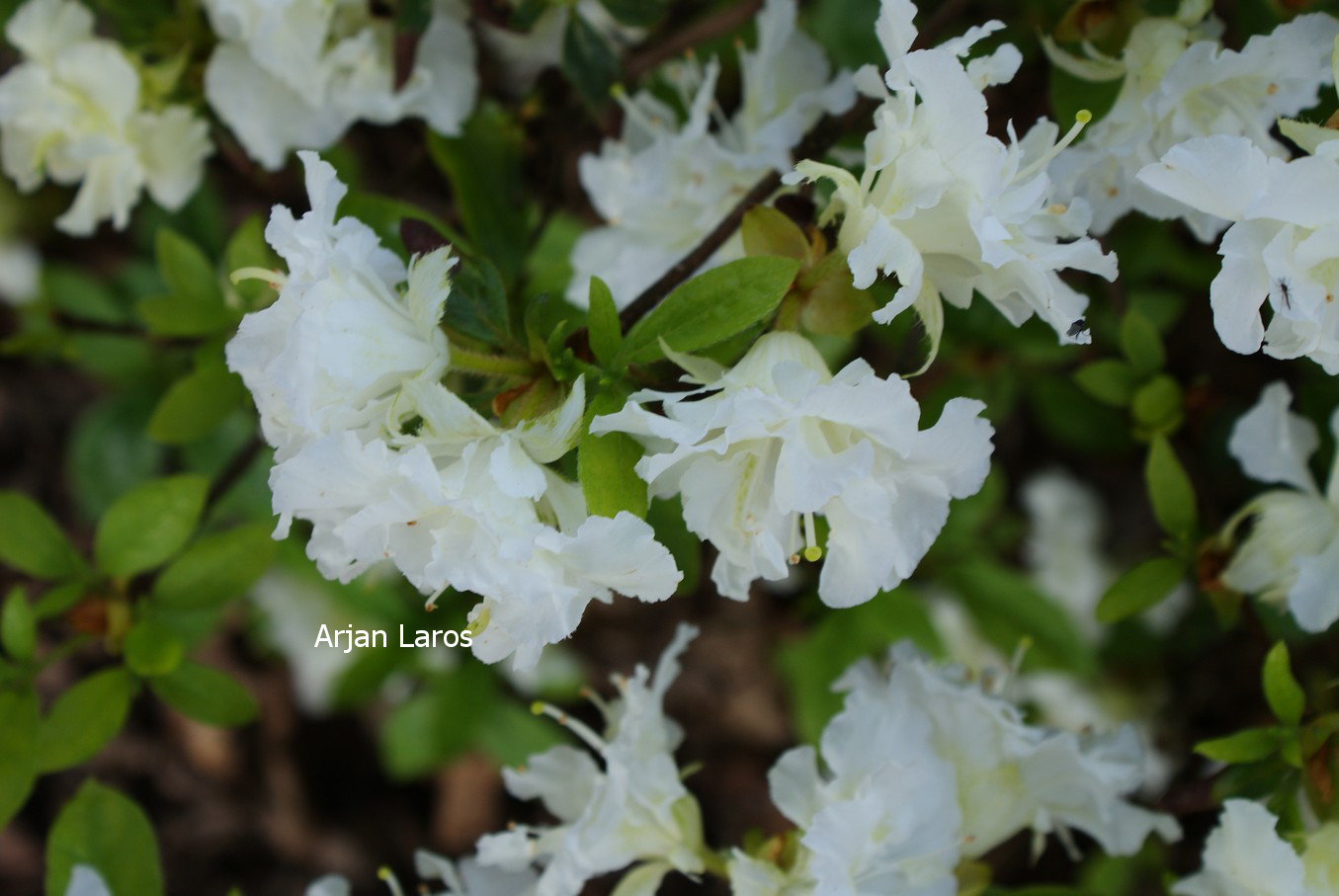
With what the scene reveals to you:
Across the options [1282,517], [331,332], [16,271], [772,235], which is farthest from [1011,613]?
[16,271]

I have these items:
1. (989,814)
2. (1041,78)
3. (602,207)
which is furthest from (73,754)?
(1041,78)

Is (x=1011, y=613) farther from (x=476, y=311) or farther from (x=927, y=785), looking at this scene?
(x=476, y=311)

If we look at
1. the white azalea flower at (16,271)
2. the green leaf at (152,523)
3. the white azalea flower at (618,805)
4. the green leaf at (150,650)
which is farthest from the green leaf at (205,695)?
the white azalea flower at (16,271)

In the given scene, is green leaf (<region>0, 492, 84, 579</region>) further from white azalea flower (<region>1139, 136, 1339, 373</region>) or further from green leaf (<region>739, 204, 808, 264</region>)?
white azalea flower (<region>1139, 136, 1339, 373</region>)

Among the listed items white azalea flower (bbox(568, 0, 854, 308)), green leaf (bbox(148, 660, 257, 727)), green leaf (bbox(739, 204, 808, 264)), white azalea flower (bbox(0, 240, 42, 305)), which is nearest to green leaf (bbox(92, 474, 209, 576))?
green leaf (bbox(148, 660, 257, 727))

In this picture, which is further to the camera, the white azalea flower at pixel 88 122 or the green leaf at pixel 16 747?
the white azalea flower at pixel 88 122

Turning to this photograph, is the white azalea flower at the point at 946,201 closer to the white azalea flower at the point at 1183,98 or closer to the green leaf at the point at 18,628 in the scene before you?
the white azalea flower at the point at 1183,98

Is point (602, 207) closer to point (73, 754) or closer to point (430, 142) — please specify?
point (430, 142)
